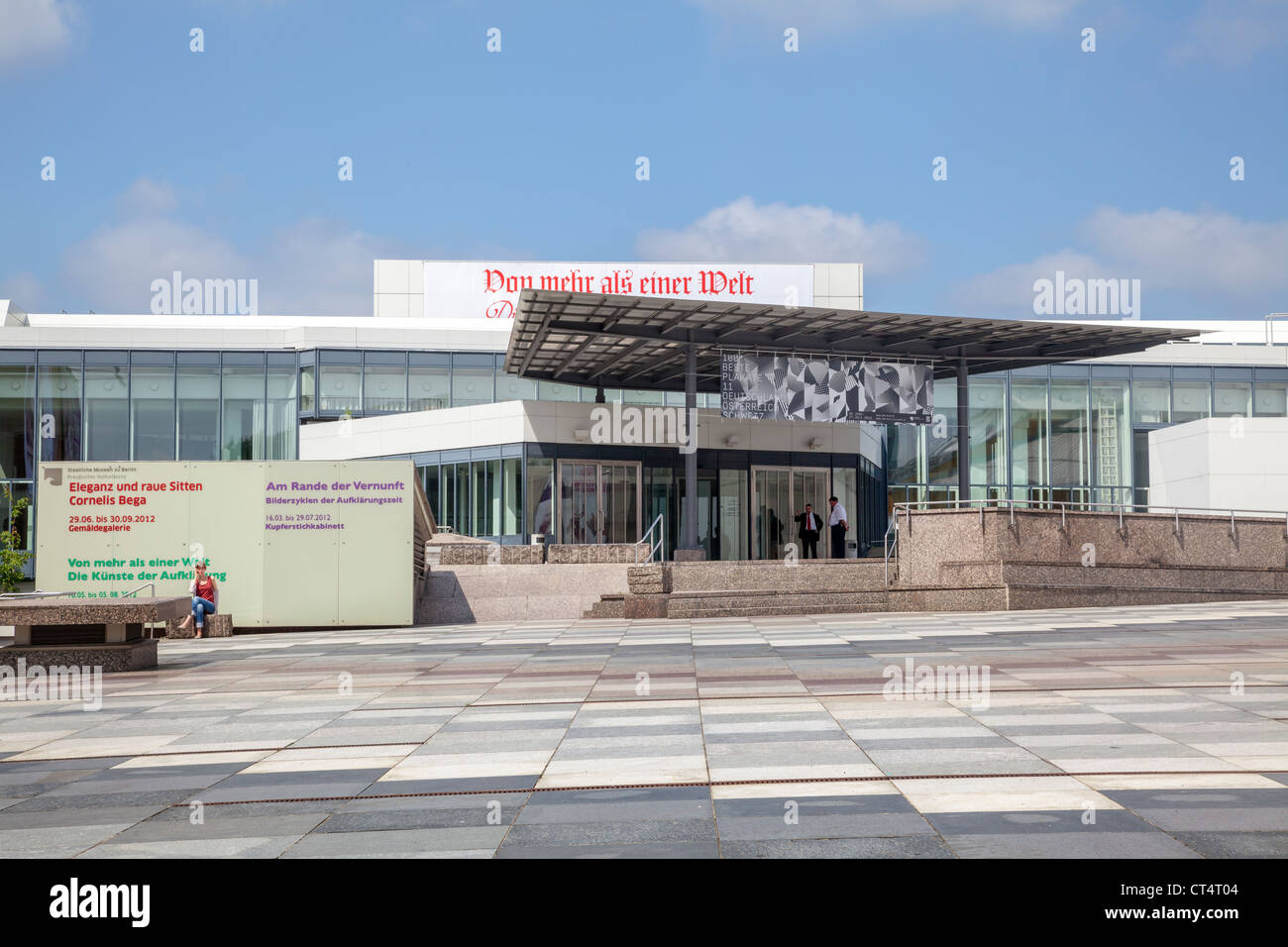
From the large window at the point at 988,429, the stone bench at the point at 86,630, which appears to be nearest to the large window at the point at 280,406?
the large window at the point at 988,429

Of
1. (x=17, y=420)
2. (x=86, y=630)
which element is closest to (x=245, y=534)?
(x=86, y=630)

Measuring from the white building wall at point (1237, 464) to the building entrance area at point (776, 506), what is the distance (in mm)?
11513

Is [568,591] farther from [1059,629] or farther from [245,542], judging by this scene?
[1059,629]

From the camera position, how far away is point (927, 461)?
48188 millimetres

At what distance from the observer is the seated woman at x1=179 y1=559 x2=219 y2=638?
21359 millimetres

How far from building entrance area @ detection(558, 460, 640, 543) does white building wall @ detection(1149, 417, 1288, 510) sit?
16728 millimetres

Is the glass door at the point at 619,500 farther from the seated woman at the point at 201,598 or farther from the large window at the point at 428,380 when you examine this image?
the seated woman at the point at 201,598

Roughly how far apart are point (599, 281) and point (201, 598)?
36.8m

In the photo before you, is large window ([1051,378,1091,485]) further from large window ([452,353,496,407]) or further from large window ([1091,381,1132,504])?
large window ([452,353,496,407])

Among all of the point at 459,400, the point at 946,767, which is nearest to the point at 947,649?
the point at 946,767

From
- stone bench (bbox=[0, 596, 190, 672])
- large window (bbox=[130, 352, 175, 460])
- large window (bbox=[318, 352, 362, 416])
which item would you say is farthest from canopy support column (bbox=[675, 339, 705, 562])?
large window (bbox=[130, 352, 175, 460])
